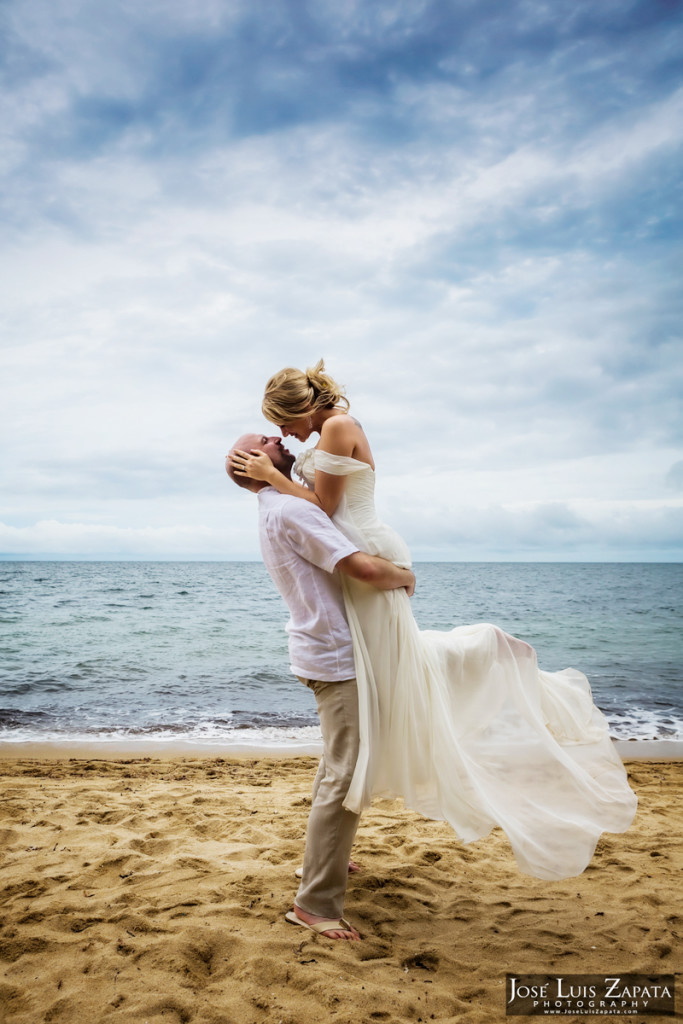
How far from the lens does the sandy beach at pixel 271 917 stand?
2.46 metres

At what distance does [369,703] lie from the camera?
2928 mm

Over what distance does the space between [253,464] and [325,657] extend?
3.21ft

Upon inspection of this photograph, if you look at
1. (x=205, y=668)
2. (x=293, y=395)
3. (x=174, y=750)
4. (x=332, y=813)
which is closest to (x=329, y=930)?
(x=332, y=813)

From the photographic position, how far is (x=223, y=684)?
10.8 metres

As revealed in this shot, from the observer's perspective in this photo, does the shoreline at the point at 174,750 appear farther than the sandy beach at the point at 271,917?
Yes

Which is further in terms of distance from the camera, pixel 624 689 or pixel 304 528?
pixel 624 689

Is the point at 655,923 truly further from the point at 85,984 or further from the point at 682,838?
the point at 85,984

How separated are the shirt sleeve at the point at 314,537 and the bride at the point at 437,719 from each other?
0.52 ft

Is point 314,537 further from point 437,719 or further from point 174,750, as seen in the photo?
point 174,750

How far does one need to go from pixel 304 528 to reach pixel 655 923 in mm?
2610

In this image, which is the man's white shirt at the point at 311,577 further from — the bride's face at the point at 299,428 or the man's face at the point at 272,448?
the bride's face at the point at 299,428

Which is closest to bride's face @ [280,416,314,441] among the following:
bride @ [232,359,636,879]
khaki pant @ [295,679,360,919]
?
bride @ [232,359,636,879]

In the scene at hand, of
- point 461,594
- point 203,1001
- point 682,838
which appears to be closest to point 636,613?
point 461,594

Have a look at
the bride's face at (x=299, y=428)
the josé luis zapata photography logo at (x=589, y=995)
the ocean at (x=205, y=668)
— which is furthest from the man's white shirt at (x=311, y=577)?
the ocean at (x=205, y=668)
